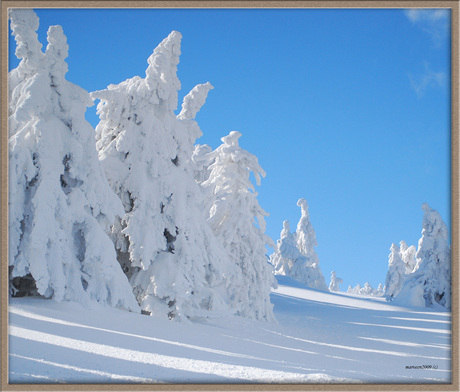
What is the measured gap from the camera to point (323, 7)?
949 centimetres

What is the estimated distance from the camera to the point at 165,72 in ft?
55.9

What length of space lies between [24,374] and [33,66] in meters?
8.73

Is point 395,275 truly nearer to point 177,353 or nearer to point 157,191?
point 157,191

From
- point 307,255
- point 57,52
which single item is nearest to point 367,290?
point 307,255

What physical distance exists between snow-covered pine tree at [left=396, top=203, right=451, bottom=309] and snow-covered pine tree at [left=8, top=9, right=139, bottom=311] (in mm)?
27666

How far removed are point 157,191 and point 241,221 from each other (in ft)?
24.5

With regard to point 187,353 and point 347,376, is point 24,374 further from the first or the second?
point 347,376

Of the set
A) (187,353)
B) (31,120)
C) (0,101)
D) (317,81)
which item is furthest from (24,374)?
(317,81)

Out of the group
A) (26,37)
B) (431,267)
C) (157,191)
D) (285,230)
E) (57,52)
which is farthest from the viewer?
(285,230)

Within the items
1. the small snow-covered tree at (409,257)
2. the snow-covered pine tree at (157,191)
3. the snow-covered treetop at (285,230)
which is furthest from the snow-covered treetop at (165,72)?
the small snow-covered tree at (409,257)

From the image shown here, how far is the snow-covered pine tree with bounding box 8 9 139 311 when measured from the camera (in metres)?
12.0

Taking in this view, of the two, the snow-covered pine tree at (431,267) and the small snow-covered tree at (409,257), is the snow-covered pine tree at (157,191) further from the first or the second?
the small snow-covered tree at (409,257)

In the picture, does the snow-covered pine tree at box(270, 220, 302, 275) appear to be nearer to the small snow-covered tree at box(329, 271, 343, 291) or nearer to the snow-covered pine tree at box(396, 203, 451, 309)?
the snow-covered pine tree at box(396, 203, 451, 309)

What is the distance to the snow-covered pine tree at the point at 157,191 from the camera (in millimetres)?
16125
